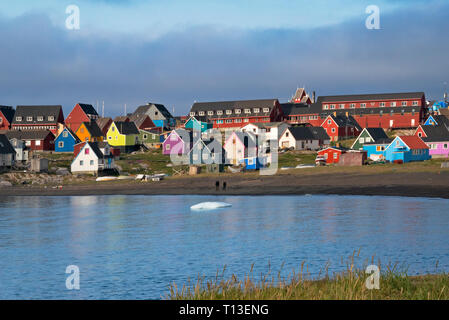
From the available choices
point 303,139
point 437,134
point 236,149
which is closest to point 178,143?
point 236,149

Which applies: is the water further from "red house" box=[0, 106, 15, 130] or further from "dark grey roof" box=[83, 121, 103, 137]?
"red house" box=[0, 106, 15, 130]

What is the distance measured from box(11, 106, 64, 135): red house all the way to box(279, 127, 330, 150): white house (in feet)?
195

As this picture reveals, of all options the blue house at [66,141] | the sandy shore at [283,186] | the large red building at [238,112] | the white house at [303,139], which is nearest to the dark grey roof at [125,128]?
the blue house at [66,141]

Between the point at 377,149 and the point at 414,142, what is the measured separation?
6.97m

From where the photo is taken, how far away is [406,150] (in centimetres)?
9638

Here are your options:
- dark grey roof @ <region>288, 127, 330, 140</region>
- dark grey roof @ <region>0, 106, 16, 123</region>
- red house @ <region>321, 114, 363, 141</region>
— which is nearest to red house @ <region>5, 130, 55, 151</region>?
dark grey roof @ <region>0, 106, 16, 123</region>

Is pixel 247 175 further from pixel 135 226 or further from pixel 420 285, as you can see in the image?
pixel 420 285

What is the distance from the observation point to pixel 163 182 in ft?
291

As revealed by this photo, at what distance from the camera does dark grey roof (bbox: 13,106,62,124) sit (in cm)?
15162

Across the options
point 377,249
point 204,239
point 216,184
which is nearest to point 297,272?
point 377,249

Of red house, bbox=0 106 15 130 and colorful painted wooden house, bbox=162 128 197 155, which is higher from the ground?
red house, bbox=0 106 15 130

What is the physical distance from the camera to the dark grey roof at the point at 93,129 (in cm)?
13512

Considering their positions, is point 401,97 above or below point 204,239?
above

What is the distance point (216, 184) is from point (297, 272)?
2134 inches
